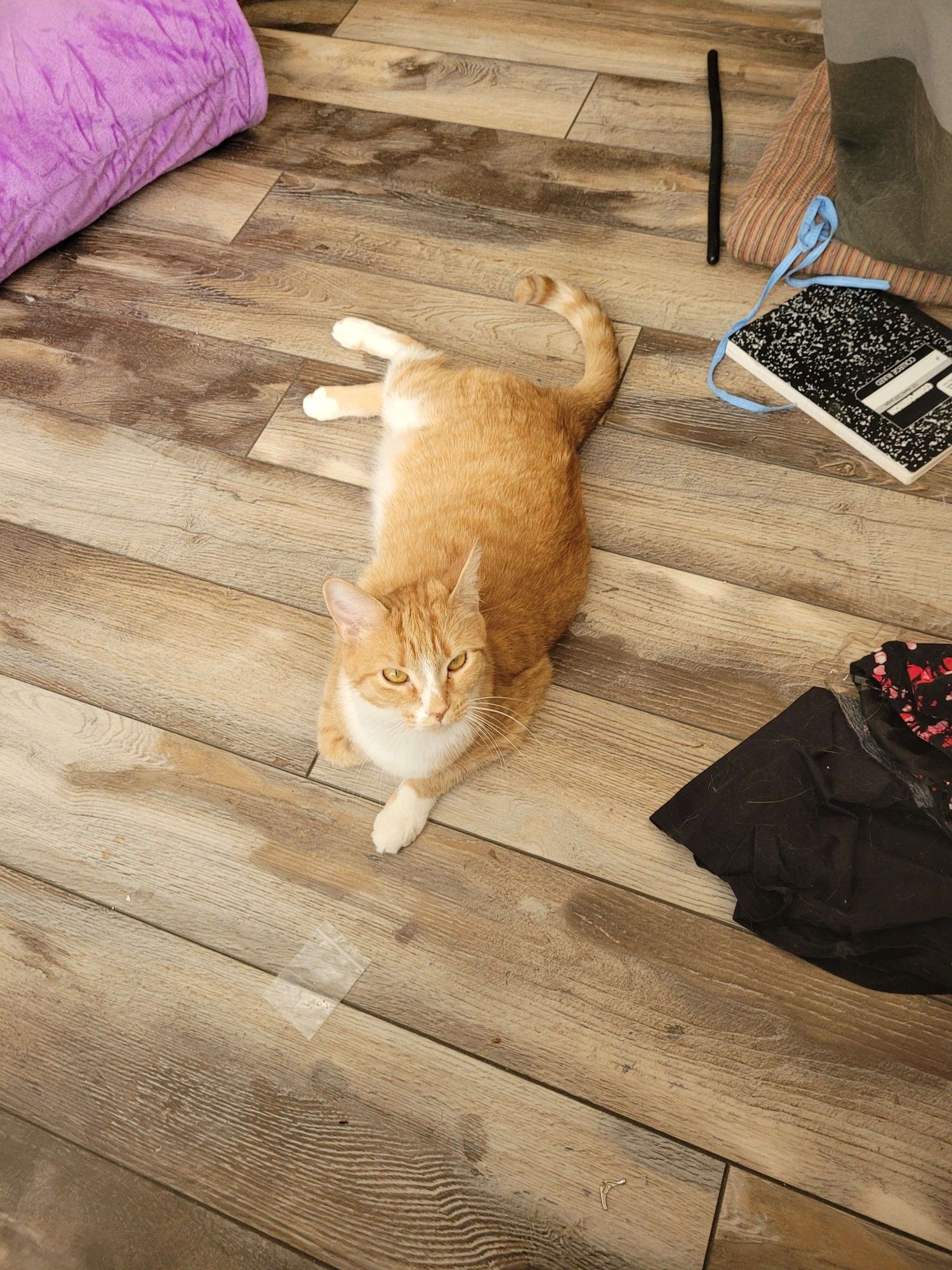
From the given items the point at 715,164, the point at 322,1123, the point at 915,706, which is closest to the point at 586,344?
the point at 715,164

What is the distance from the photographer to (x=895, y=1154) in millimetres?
1135

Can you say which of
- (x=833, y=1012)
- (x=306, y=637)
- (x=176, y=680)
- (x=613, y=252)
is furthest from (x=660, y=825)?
(x=613, y=252)

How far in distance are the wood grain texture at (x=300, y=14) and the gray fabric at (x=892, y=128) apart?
1.35 meters

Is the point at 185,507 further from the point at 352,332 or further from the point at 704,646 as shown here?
the point at 704,646

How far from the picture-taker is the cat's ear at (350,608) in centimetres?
111

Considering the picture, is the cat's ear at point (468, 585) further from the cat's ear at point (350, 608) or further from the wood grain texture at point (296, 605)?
the wood grain texture at point (296, 605)

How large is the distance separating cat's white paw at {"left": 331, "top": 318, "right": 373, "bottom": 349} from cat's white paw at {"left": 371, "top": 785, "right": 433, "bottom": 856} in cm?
93

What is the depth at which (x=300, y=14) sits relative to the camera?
7.93 feet

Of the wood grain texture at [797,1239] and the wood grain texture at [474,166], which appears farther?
the wood grain texture at [474,166]

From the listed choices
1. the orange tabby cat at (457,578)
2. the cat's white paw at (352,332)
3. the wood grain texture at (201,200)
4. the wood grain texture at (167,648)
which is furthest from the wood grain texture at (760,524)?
the wood grain texture at (201,200)

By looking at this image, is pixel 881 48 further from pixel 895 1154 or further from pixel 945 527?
pixel 895 1154

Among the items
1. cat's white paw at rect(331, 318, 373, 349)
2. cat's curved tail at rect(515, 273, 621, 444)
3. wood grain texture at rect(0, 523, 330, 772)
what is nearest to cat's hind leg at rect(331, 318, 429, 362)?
cat's white paw at rect(331, 318, 373, 349)

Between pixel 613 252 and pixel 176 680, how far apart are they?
48.2 inches

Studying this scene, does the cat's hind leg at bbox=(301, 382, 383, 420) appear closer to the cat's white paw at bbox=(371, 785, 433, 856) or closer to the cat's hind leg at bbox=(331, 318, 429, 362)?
the cat's hind leg at bbox=(331, 318, 429, 362)
